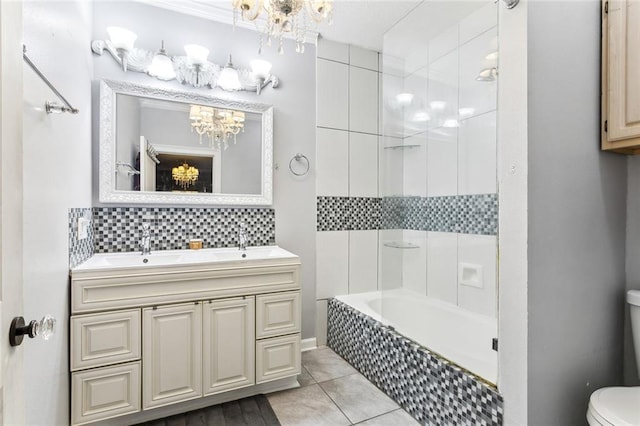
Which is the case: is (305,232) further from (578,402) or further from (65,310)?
(578,402)

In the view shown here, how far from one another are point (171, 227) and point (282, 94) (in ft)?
4.29

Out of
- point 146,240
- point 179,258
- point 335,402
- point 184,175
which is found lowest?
point 335,402

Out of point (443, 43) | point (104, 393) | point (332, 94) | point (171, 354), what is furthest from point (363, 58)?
point (104, 393)

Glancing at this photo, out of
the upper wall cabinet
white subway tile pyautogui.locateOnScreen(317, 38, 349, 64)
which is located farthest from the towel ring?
the upper wall cabinet

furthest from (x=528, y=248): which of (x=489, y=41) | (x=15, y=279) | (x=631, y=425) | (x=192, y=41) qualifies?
(x=192, y=41)

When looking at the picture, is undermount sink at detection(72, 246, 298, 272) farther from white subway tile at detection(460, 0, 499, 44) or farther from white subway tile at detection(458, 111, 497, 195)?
white subway tile at detection(460, 0, 499, 44)

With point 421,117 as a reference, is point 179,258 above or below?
below

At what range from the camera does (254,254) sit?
88.7 inches

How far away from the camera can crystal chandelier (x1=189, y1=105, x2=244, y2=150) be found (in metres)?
2.27

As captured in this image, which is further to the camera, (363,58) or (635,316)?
(363,58)

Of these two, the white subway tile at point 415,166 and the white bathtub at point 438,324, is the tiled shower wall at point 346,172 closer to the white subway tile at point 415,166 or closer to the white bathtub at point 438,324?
the white bathtub at point 438,324

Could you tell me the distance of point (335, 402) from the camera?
195 centimetres

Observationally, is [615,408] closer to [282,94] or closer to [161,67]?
[282,94]

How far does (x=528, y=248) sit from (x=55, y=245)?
6.26ft
